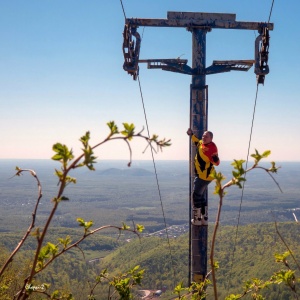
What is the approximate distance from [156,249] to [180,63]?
138 m

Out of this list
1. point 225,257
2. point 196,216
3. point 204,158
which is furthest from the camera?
point 225,257

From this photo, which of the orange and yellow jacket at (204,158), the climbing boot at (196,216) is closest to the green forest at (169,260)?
the climbing boot at (196,216)

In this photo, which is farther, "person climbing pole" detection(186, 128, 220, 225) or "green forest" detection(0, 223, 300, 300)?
"green forest" detection(0, 223, 300, 300)

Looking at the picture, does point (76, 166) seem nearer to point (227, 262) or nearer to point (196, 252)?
point (196, 252)

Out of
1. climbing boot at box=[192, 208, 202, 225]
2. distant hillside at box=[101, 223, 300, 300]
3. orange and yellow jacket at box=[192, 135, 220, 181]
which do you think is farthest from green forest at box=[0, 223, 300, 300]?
orange and yellow jacket at box=[192, 135, 220, 181]

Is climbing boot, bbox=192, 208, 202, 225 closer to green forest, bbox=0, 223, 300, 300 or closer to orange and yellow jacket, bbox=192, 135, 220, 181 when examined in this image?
orange and yellow jacket, bbox=192, 135, 220, 181

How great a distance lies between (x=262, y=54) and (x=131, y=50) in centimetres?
229

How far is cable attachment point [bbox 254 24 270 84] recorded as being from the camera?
19.7 feet

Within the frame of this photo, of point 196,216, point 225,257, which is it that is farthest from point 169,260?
point 196,216

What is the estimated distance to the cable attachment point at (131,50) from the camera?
615 cm

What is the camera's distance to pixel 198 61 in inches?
241

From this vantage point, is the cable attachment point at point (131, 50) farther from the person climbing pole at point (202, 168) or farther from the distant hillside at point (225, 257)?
the distant hillside at point (225, 257)

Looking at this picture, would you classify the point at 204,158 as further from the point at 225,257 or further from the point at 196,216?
the point at 225,257

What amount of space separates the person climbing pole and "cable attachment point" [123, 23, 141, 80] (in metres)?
1.51
